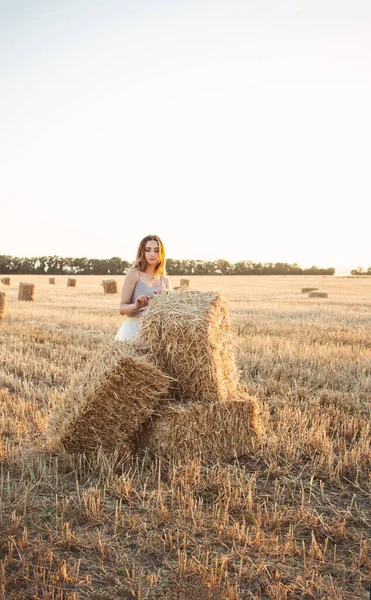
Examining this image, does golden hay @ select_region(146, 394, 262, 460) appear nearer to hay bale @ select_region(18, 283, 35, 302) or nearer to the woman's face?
the woman's face

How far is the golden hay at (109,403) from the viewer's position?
4156 millimetres

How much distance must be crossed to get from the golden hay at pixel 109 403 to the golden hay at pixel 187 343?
11.3 inches

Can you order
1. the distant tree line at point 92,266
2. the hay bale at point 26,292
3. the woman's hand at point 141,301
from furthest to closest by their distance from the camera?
1. the distant tree line at point 92,266
2. the hay bale at point 26,292
3. the woman's hand at point 141,301

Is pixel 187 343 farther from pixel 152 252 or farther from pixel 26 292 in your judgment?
→ pixel 26 292

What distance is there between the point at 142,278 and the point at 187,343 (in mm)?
2254

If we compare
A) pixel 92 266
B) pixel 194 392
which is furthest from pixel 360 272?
pixel 194 392

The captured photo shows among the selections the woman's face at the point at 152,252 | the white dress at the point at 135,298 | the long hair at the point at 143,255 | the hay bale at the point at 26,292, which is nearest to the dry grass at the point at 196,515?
the white dress at the point at 135,298

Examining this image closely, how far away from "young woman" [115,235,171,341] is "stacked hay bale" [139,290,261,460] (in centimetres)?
165

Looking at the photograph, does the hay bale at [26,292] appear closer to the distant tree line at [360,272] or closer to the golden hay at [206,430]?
the golden hay at [206,430]

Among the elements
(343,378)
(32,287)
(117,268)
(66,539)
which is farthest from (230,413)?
(117,268)

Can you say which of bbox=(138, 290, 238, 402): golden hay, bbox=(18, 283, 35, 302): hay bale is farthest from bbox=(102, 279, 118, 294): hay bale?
bbox=(138, 290, 238, 402): golden hay

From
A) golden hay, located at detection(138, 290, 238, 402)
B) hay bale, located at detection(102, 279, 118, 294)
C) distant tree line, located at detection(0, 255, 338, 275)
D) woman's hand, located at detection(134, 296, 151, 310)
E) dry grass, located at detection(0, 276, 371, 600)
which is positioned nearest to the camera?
dry grass, located at detection(0, 276, 371, 600)

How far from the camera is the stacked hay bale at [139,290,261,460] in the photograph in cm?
438

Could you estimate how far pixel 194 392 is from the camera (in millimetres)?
4652
